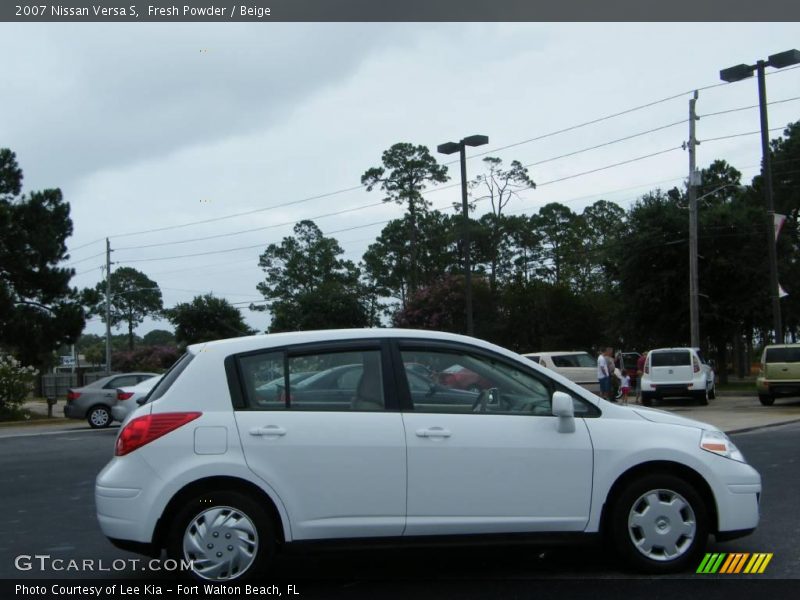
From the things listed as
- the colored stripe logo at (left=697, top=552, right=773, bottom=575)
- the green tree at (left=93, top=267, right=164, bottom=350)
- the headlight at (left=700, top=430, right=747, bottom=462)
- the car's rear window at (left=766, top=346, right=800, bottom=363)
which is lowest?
the colored stripe logo at (left=697, top=552, right=773, bottom=575)

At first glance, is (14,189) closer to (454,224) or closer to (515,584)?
(515,584)

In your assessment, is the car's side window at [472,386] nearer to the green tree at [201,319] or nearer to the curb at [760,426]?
the curb at [760,426]

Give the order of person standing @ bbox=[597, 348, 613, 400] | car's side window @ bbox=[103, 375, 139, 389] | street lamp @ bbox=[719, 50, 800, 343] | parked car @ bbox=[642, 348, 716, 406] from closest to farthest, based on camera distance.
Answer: person standing @ bbox=[597, 348, 613, 400] < car's side window @ bbox=[103, 375, 139, 389] < street lamp @ bbox=[719, 50, 800, 343] < parked car @ bbox=[642, 348, 716, 406]

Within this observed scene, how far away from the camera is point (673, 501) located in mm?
5703

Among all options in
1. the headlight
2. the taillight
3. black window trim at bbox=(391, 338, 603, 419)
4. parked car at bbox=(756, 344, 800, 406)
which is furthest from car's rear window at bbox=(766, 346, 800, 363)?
the taillight

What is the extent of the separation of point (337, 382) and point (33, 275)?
30.4m

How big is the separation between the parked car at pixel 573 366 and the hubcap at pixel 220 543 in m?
23.7

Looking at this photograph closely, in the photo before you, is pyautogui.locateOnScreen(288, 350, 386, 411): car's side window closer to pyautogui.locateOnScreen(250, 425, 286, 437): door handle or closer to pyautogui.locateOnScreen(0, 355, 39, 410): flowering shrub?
pyautogui.locateOnScreen(250, 425, 286, 437): door handle

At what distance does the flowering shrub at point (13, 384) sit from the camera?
87.5 ft

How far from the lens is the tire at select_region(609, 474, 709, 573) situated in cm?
567

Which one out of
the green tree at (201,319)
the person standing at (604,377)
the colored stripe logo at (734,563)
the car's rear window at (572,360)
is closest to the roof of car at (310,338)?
the colored stripe logo at (734,563)

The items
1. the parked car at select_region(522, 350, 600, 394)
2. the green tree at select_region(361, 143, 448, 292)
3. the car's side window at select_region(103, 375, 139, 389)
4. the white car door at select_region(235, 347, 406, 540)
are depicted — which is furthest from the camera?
the green tree at select_region(361, 143, 448, 292)

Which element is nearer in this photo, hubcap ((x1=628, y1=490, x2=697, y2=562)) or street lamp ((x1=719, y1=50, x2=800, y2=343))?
hubcap ((x1=628, y1=490, x2=697, y2=562))

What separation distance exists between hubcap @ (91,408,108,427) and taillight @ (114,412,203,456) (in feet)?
61.1
